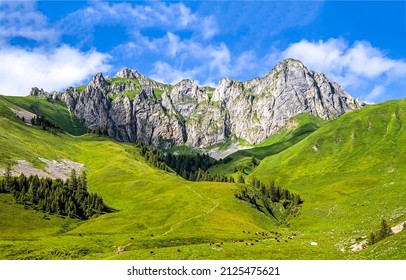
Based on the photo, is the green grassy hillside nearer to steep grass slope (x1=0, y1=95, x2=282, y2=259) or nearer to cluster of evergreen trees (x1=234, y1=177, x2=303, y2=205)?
steep grass slope (x1=0, y1=95, x2=282, y2=259)

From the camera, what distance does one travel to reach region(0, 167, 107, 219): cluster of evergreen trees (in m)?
115

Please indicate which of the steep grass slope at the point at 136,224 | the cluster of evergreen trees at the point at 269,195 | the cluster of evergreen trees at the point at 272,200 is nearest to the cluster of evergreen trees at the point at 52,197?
the steep grass slope at the point at 136,224

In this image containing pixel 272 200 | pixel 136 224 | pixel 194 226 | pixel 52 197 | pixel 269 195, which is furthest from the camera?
pixel 269 195

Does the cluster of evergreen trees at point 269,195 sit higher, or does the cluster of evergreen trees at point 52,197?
the cluster of evergreen trees at point 269,195

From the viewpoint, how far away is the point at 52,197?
118 m

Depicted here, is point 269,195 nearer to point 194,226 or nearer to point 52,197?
point 194,226

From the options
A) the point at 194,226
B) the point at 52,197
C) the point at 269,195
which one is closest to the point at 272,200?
the point at 269,195

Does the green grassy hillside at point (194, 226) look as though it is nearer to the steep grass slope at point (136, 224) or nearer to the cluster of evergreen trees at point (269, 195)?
the steep grass slope at point (136, 224)

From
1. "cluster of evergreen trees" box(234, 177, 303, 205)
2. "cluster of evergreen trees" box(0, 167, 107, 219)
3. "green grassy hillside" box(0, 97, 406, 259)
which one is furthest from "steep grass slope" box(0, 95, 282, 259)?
"cluster of evergreen trees" box(234, 177, 303, 205)

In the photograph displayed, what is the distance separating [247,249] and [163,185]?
96342 mm

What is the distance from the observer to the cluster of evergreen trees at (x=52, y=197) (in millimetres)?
115062

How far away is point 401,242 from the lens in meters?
41.0

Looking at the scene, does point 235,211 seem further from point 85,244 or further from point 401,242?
point 401,242

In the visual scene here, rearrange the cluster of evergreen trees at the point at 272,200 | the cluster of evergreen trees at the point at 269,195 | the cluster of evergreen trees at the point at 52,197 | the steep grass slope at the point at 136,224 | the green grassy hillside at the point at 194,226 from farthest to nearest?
the cluster of evergreen trees at the point at 269,195, the cluster of evergreen trees at the point at 272,200, the cluster of evergreen trees at the point at 52,197, the steep grass slope at the point at 136,224, the green grassy hillside at the point at 194,226
